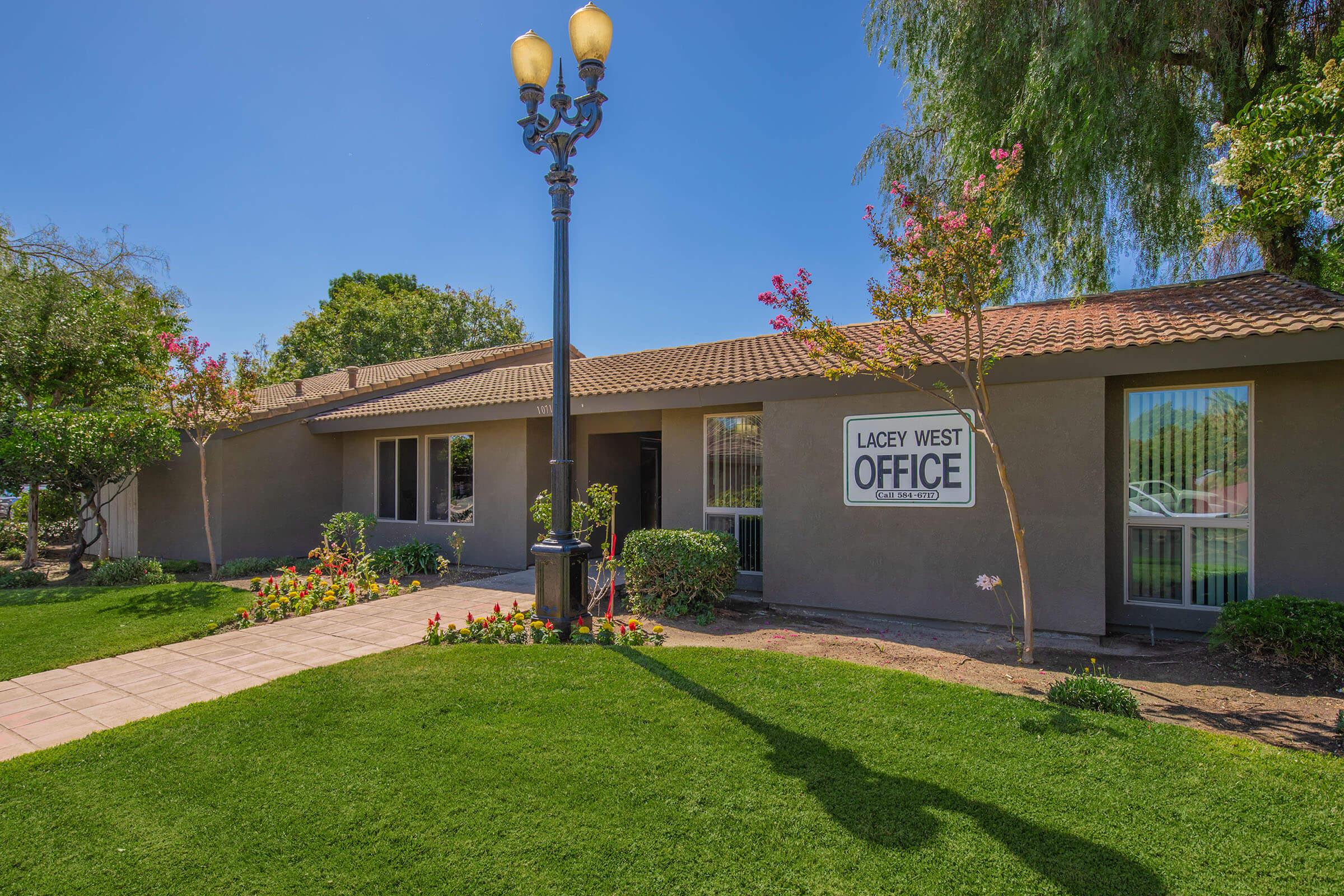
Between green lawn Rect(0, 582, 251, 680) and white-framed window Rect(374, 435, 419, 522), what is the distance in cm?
364

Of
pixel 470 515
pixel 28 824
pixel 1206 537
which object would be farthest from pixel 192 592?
pixel 1206 537

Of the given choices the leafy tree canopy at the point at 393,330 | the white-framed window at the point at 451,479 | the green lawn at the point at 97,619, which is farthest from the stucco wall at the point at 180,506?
the leafy tree canopy at the point at 393,330

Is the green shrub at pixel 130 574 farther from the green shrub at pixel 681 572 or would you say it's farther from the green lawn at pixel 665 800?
the green shrub at pixel 681 572

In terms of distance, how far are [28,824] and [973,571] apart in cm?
770

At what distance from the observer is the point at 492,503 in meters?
12.4

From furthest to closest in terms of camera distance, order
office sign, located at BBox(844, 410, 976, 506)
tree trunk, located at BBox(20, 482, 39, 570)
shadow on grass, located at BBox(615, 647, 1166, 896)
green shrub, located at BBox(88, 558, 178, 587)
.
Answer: tree trunk, located at BBox(20, 482, 39, 570) < green shrub, located at BBox(88, 558, 178, 587) < office sign, located at BBox(844, 410, 976, 506) < shadow on grass, located at BBox(615, 647, 1166, 896)

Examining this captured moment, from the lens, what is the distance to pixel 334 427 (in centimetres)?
1384

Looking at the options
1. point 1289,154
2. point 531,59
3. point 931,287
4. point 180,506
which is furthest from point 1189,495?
point 180,506

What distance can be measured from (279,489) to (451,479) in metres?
3.58

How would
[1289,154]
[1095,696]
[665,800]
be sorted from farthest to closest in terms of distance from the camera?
1. [1289,154]
2. [1095,696]
3. [665,800]

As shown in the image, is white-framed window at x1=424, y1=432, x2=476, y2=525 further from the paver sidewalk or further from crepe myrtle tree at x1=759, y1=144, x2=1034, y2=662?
crepe myrtle tree at x1=759, y1=144, x2=1034, y2=662

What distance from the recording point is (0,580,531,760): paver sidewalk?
4871 millimetres

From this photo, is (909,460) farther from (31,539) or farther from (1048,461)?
(31,539)

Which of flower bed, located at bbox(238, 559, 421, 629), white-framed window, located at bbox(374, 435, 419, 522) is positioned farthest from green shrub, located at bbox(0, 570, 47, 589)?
white-framed window, located at bbox(374, 435, 419, 522)
